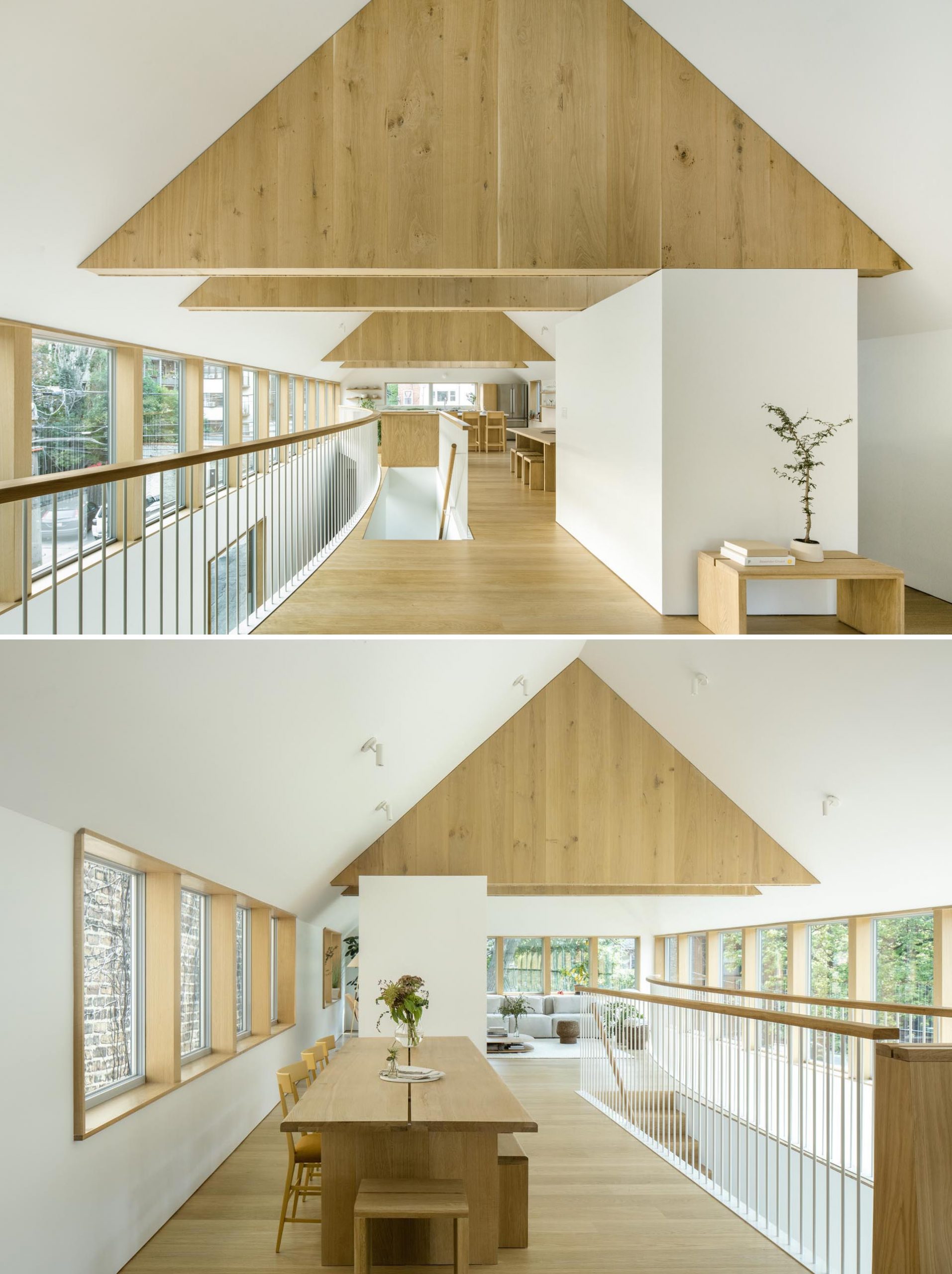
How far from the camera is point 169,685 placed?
338 centimetres

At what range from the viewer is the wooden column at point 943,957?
782 cm

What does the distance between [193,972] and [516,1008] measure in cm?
885

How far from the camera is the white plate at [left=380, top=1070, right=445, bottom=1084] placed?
196 inches

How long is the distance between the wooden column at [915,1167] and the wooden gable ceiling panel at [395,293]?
527cm

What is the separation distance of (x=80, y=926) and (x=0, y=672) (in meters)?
1.86

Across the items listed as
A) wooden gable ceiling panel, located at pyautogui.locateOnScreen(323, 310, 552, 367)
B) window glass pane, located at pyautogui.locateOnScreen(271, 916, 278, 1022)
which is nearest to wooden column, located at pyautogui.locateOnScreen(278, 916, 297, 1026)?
window glass pane, located at pyautogui.locateOnScreen(271, 916, 278, 1022)

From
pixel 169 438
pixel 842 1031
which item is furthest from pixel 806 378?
pixel 169 438

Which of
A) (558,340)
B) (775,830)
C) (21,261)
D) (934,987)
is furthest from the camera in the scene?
(558,340)

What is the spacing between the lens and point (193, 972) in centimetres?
720

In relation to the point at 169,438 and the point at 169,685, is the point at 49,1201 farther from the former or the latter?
the point at 169,438

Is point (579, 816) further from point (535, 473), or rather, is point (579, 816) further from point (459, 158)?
point (535, 473)

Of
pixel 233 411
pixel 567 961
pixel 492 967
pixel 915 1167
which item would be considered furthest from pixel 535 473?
pixel 915 1167

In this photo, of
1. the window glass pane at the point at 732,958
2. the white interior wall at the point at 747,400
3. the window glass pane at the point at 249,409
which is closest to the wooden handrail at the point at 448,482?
the window glass pane at the point at 249,409

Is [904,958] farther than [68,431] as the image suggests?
Yes
